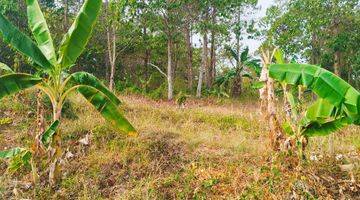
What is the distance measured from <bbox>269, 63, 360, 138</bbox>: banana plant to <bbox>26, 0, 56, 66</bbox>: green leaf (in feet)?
12.4

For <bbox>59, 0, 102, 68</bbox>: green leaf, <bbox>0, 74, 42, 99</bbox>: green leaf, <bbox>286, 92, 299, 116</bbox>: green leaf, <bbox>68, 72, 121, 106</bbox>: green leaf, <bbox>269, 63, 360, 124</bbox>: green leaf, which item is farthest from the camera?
<bbox>286, 92, 299, 116</bbox>: green leaf

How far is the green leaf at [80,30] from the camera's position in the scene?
278 inches

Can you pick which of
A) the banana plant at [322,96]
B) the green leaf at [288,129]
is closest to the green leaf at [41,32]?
the banana plant at [322,96]

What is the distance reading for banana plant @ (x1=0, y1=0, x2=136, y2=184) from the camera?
694 cm

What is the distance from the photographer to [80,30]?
7086 mm

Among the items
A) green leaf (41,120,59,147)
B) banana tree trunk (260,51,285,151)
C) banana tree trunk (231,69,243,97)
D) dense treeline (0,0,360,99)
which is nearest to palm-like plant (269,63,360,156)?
banana tree trunk (260,51,285,151)

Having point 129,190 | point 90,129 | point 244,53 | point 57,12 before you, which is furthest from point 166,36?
point 129,190

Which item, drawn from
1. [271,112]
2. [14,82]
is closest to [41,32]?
[14,82]

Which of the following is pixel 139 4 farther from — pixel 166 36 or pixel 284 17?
pixel 284 17

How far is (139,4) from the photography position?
1791cm

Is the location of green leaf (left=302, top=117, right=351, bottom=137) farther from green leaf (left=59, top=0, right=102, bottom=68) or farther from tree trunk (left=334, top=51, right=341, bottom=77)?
tree trunk (left=334, top=51, right=341, bottom=77)

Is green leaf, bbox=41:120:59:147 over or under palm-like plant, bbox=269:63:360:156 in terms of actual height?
under

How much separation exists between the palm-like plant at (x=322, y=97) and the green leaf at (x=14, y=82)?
3905mm

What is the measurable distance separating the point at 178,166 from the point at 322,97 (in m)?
3.13
